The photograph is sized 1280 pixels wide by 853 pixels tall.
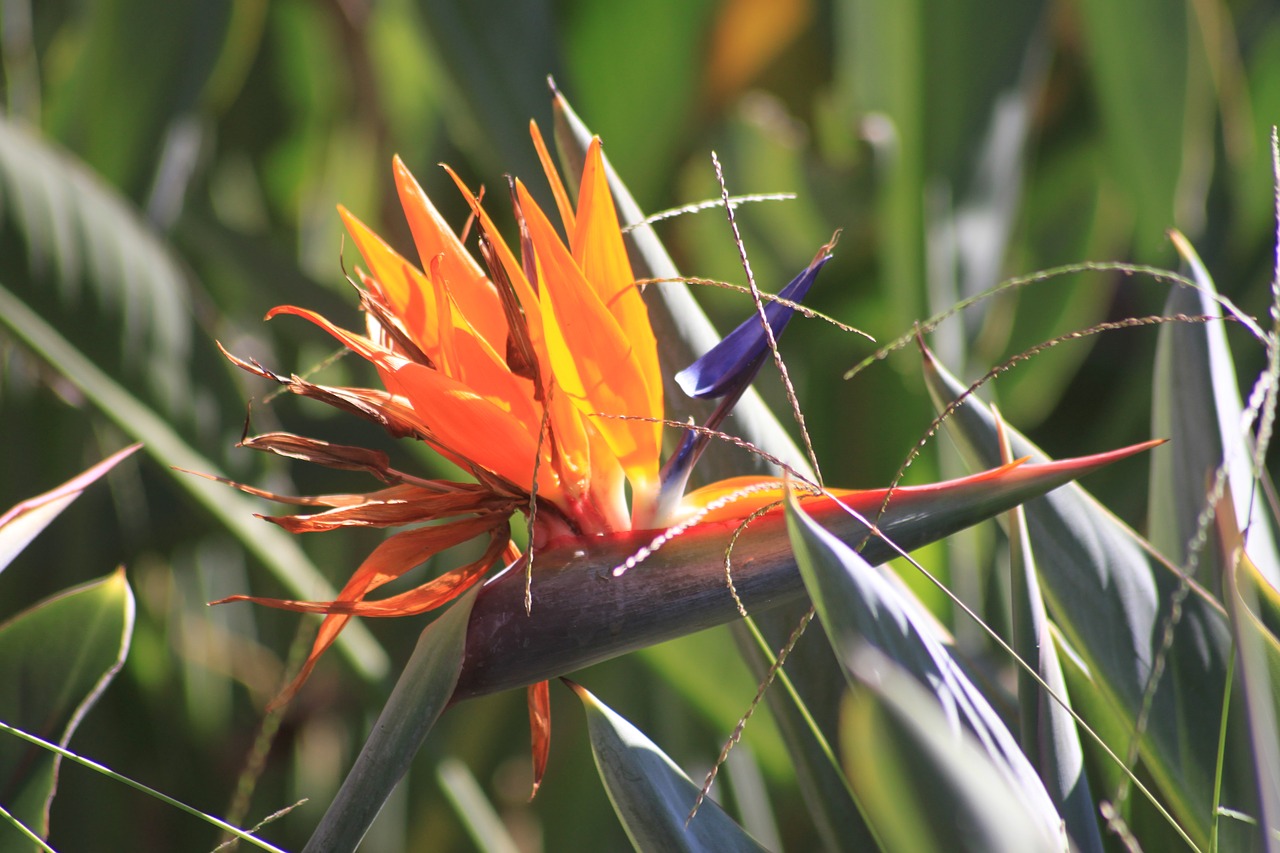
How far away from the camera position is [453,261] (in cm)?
37

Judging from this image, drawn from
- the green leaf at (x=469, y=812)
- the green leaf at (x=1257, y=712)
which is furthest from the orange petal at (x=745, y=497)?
the green leaf at (x=469, y=812)

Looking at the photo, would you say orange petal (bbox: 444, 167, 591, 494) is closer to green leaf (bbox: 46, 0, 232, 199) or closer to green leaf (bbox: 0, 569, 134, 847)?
green leaf (bbox: 0, 569, 134, 847)

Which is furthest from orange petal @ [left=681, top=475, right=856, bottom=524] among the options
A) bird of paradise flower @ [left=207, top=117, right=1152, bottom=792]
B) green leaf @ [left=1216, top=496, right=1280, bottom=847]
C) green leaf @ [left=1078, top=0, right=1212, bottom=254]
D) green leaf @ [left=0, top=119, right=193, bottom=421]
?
green leaf @ [left=1078, top=0, right=1212, bottom=254]

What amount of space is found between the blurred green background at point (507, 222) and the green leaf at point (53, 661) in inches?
9.9

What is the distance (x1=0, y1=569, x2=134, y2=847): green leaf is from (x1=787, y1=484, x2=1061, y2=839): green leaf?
259 mm

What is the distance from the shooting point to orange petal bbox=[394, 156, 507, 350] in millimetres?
360

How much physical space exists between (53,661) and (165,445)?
280 mm

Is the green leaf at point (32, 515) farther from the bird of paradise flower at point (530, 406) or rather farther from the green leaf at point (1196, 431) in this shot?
the green leaf at point (1196, 431)

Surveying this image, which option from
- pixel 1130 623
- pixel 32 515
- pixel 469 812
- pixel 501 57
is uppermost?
pixel 501 57

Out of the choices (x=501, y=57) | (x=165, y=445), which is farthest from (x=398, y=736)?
(x=501, y=57)

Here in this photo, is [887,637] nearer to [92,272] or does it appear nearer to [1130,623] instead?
[1130,623]

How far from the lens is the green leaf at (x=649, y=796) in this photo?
0.30 metres

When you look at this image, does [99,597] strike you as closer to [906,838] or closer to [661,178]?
[906,838]

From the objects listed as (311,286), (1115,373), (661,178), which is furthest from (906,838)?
(1115,373)
